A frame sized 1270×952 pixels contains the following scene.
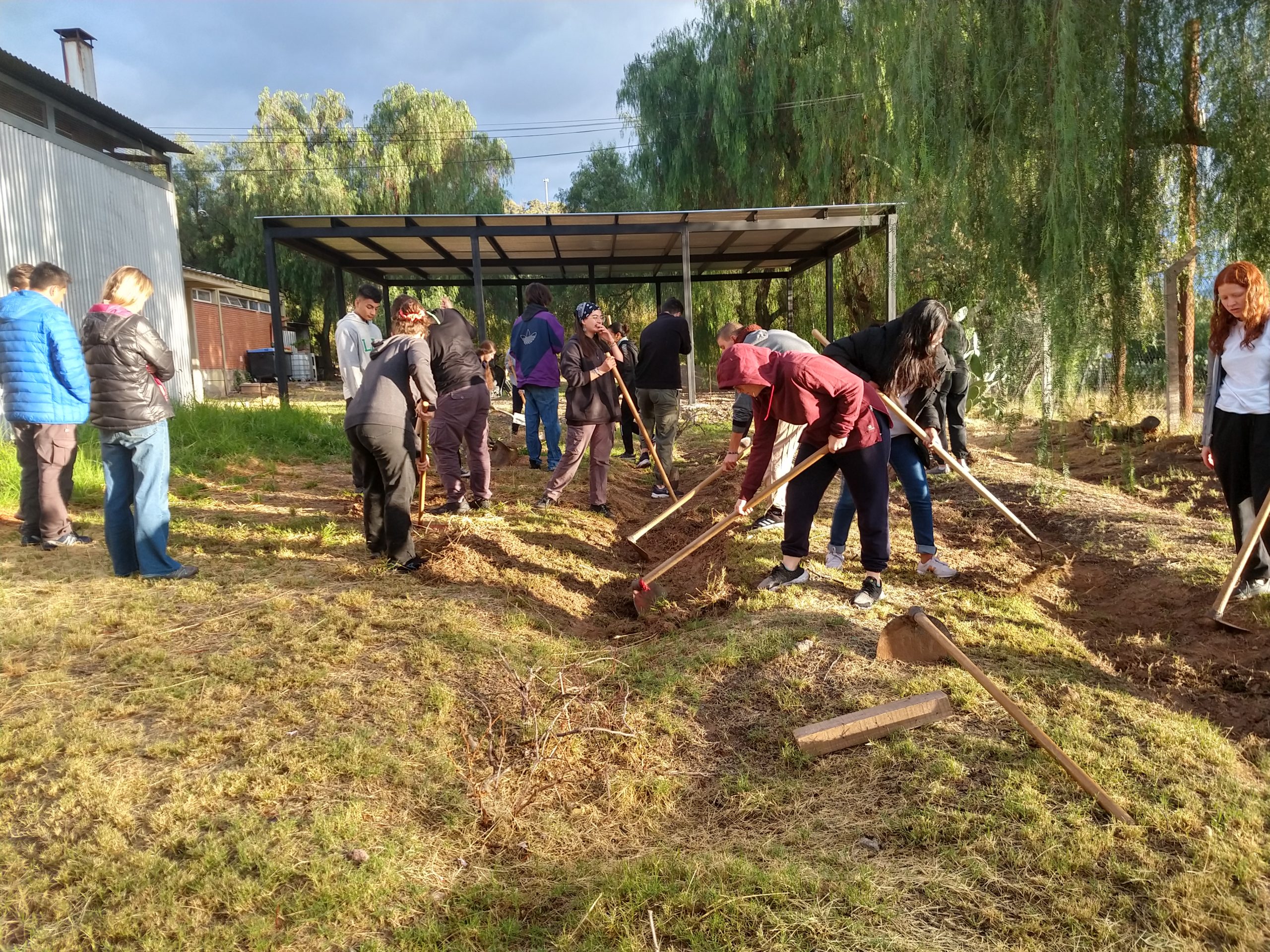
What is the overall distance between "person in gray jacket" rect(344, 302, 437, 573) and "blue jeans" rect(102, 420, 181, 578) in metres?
1.09

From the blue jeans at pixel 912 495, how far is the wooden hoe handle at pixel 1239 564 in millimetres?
1516

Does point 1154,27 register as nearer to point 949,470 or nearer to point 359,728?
point 949,470

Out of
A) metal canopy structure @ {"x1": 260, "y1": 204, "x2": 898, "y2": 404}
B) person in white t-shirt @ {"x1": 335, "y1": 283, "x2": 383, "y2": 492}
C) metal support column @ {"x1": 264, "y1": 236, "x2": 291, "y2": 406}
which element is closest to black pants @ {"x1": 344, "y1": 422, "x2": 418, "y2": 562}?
person in white t-shirt @ {"x1": 335, "y1": 283, "x2": 383, "y2": 492}

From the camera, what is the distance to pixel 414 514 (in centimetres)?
650

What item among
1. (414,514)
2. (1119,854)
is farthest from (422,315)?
(1119,854)

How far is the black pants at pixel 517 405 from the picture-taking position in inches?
414

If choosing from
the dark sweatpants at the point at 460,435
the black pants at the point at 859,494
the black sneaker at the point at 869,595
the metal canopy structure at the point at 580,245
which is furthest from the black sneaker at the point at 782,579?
the metal canopy structure at the point at 580,245

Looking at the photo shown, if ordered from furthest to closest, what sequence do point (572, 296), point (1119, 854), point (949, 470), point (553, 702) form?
point (572, 296)
point (949, 470)
point (553, 702)
point (1119, 854)

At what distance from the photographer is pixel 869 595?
15.1 ft

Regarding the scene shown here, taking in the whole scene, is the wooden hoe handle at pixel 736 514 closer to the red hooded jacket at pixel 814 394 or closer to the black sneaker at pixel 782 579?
the red hooded jacket at pixel 814 394

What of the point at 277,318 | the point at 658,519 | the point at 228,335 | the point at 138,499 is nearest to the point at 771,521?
the point at 658,519

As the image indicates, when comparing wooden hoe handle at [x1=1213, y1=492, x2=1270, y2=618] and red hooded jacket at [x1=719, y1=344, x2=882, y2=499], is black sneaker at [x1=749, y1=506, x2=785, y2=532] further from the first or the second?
wooden hoe handle at [x1=1213, y1=492, x2=1270, y2=618]

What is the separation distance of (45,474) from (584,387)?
12.4 feet

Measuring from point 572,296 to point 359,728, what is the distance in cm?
2186
